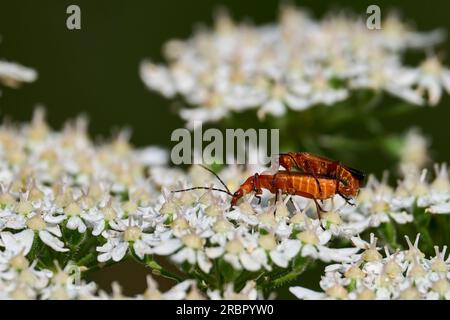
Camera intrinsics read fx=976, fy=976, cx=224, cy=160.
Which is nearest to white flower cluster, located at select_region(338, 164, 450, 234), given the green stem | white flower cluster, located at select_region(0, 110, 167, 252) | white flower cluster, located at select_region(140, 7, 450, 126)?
the green stem

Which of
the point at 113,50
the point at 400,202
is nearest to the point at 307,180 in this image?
the point at 400,202

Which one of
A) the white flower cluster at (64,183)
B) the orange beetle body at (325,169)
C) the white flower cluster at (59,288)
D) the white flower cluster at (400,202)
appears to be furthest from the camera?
the white flower cluster at (400,202)

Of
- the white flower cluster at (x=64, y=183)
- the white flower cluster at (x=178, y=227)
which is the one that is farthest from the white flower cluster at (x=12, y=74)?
the white flower cluster at (x=178, y=227)

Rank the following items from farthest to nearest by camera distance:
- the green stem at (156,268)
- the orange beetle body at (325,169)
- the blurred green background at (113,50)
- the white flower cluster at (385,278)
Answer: the blurred green background at (113,50)
the orange beetle body at (325,169)
the green stem at (156,268)
the white flower cluster at (385,278)

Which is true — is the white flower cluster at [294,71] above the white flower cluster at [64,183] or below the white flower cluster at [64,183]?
above

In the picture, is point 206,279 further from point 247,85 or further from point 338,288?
point 247,85

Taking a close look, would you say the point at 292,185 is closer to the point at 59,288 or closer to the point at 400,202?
the point at 400,202

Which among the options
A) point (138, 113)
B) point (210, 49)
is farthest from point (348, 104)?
point (138, 113)

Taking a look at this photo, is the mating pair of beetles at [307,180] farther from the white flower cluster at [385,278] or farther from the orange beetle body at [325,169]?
the white flower cluster at [385,278]
